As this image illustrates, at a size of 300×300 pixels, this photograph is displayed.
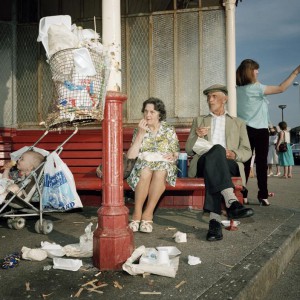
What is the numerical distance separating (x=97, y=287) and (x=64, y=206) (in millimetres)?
1891

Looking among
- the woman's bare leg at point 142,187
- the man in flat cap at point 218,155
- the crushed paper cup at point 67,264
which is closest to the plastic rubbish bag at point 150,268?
the crushed paper cup at point 67,264

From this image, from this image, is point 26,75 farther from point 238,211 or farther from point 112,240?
point 112,240

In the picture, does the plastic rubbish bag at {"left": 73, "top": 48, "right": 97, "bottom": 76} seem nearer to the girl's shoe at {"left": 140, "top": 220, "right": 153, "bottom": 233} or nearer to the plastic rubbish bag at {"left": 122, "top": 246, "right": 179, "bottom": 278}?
the plastic rubbish bag at {"left": 122, "top": 246, "right": 179, "bottom": 278}

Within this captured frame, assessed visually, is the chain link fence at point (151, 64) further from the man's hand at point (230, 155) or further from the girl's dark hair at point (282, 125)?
the girl's dark hair at point (282, 125)

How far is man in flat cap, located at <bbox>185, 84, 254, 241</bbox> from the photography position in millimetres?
3744

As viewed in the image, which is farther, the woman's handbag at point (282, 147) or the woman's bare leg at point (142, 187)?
the woman's handbag at point (282, 147)

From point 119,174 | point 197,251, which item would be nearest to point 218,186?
point 197,251

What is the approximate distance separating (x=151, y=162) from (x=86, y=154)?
2.35 m

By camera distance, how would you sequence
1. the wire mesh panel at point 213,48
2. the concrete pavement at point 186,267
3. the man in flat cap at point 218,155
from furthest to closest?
the wire mesh panel at point 213,48
the man in flat cap at point 218,155
the concrete pavement at point 186,267

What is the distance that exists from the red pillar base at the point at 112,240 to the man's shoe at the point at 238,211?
123 centimetres

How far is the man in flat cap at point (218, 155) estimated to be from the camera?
12.3 feet

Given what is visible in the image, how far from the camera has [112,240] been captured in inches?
112

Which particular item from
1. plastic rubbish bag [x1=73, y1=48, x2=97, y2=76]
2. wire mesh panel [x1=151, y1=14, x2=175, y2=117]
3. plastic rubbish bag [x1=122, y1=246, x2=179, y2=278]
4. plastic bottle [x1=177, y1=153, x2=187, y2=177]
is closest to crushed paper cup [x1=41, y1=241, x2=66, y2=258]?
plastic rubbish bag [x1=122, y1=246, x2=179, y2=278]

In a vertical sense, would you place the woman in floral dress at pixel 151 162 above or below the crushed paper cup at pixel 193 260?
above
